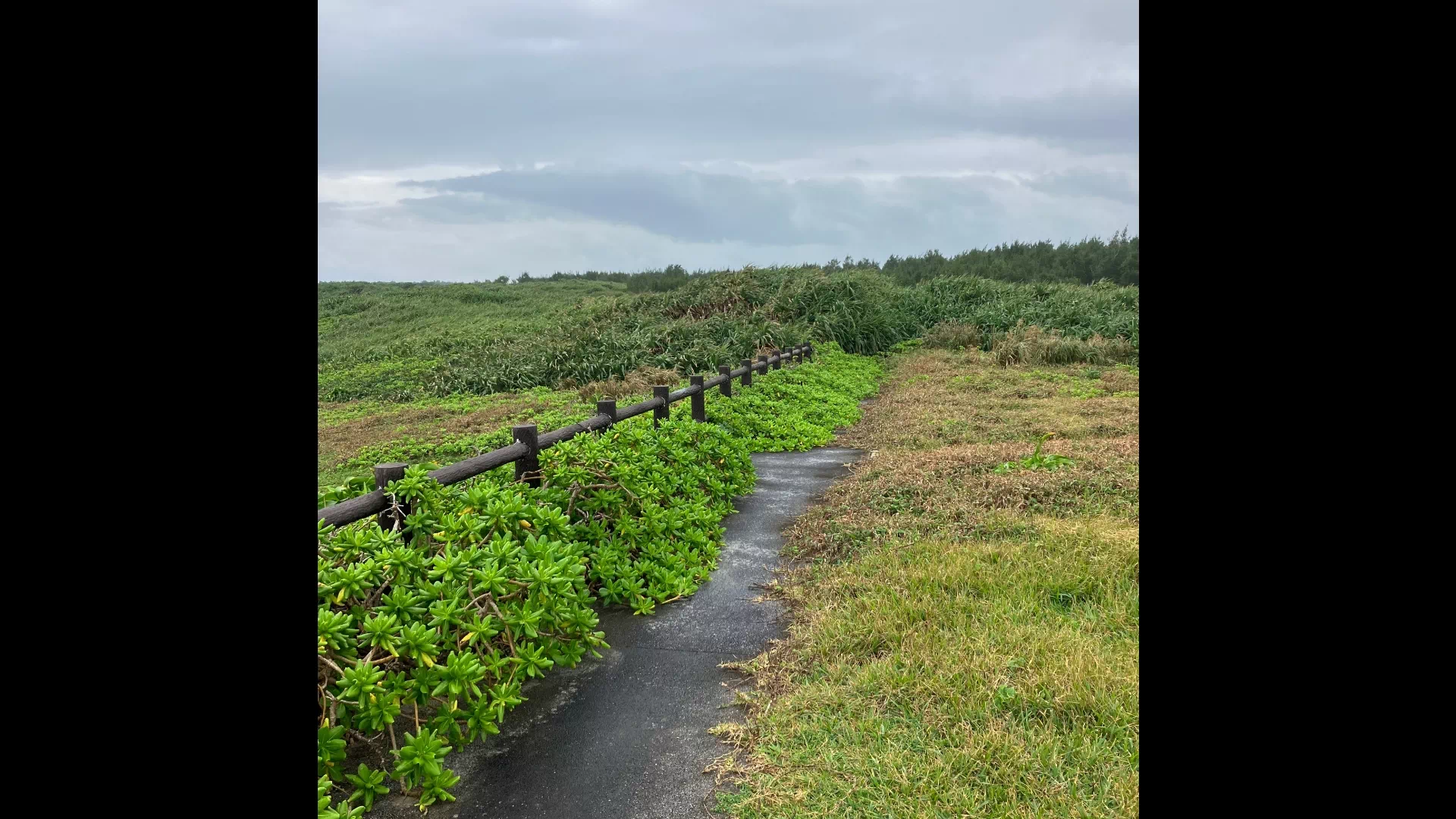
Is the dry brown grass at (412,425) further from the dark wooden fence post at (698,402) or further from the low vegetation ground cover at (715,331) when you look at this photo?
the dark wooden fence post at (698,402)

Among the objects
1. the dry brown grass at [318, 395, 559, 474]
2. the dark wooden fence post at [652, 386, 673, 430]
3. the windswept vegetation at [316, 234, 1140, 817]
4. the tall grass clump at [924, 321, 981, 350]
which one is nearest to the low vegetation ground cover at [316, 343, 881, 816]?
the windswept vegetation at [316, 234, 1140, 817]

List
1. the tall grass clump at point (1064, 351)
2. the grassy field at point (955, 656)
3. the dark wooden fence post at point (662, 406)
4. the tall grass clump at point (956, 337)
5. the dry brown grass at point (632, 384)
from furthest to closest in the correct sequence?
the tall grass clump at point (956, 337)
the tall grass clump at point (1064, 351)
the dry brown grass at point (632, 384)
the dark wooden fence post at point (662, 406)
the grassy field at point (955, 656)

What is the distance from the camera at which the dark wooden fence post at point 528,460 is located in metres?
5.09

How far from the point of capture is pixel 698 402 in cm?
904

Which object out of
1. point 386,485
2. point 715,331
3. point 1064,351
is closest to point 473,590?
point 386,485

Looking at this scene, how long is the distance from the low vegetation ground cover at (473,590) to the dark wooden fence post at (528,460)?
65 millimetres

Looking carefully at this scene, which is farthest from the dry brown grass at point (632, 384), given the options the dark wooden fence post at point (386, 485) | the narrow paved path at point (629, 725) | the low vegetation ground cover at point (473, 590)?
the dark wooden fence post at point (386, 485)

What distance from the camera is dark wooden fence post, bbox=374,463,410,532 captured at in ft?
12.6

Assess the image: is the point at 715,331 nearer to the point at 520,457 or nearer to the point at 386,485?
the point at 520,457

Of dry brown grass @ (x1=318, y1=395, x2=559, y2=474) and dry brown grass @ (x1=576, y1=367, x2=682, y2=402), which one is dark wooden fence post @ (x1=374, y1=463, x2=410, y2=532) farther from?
dry brown grass @ (x1=576, y1=367, x2=682, y2=402)

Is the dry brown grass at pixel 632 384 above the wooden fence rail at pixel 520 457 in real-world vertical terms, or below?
above
